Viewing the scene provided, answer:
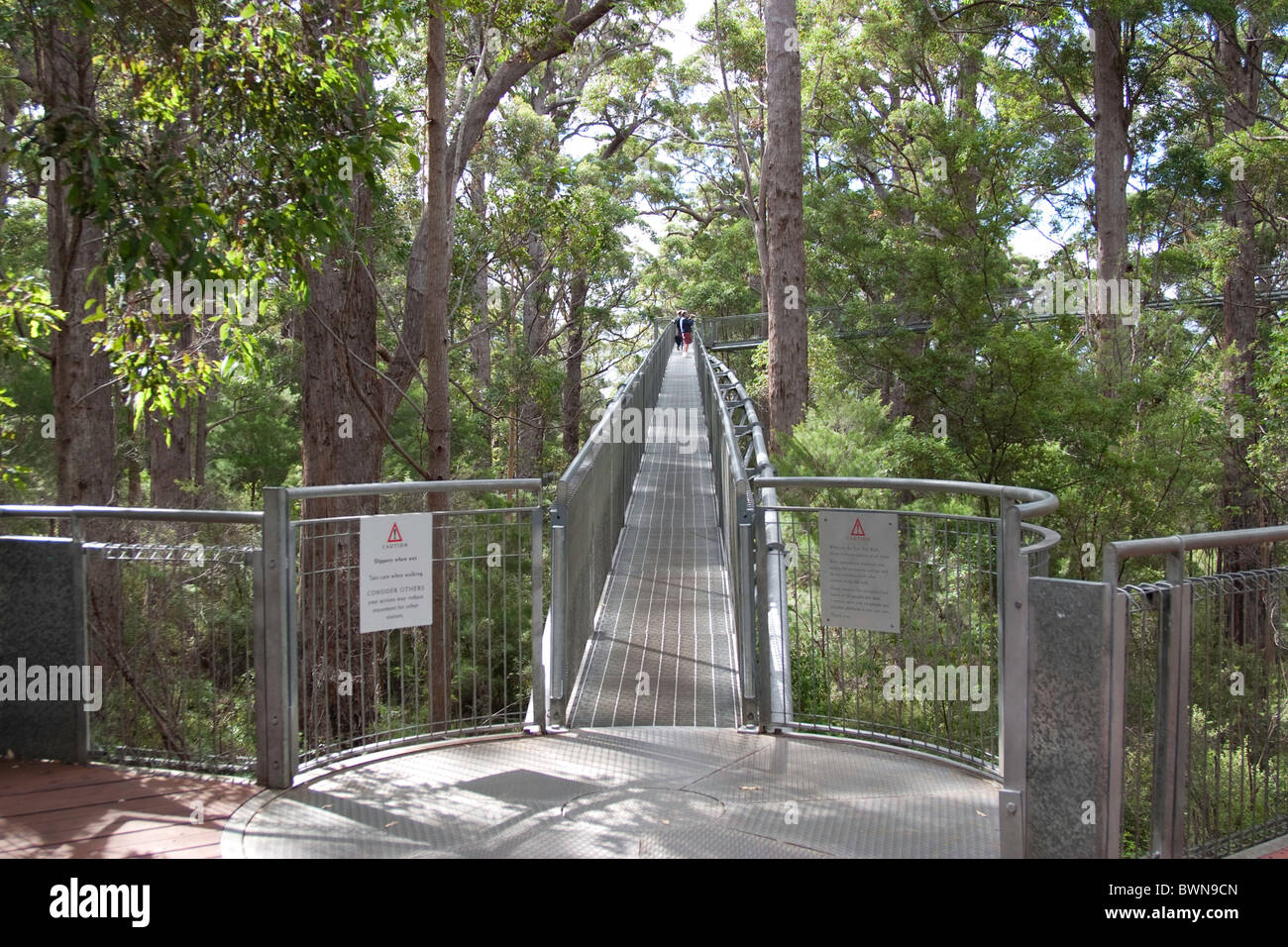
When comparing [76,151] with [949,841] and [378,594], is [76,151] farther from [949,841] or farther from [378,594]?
[949,841]

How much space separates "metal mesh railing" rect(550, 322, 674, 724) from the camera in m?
6.27

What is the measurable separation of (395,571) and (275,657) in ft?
2.42

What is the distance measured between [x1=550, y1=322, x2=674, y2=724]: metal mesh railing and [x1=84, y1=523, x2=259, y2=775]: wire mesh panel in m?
1.74

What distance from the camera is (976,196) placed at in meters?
22.8

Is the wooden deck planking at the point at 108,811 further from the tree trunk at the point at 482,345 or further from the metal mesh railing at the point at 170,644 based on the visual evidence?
the tree trunk at the point at 482,345

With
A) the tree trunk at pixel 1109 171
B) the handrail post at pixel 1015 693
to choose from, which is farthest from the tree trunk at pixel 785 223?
the handrail post at pixel 1015 693

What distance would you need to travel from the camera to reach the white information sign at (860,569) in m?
5.62

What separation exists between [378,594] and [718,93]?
3376cm

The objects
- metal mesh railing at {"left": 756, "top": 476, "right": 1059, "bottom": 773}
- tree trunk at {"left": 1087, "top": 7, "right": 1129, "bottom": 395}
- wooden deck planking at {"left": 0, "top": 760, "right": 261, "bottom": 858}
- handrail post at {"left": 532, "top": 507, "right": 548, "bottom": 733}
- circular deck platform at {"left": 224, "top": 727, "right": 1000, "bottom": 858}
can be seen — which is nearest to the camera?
wooden deck planking at {"left": 0, "top": 760, "right": 261, "bottom": 858}

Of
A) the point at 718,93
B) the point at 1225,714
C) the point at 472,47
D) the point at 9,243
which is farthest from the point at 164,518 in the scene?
the point at 718,93

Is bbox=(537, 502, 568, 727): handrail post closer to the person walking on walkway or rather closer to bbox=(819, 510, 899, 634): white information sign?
bbox=(819, 510, 899, 634): white information sign

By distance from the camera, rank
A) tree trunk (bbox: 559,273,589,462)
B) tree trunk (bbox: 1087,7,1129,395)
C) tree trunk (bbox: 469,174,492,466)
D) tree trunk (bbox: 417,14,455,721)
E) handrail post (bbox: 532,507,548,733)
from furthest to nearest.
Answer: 1. tree trunk (bbox: 559,273,589,462)
2. tree trunk (bbox: 469,174,492,466)
3. tree trunk (bbox: 1087,7,1129,395)
4. tree trunk (bbox: 417,14,455,721)
5. handrail post (bbox: 532,507,548,733)

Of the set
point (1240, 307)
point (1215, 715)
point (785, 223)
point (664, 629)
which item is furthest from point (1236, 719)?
point (1240, 307)

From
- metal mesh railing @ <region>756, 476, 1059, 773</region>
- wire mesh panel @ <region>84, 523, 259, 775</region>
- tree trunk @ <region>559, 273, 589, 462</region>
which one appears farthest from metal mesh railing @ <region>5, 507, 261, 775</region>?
tree trunk @ <region>559, 273, 589, 462</region>
